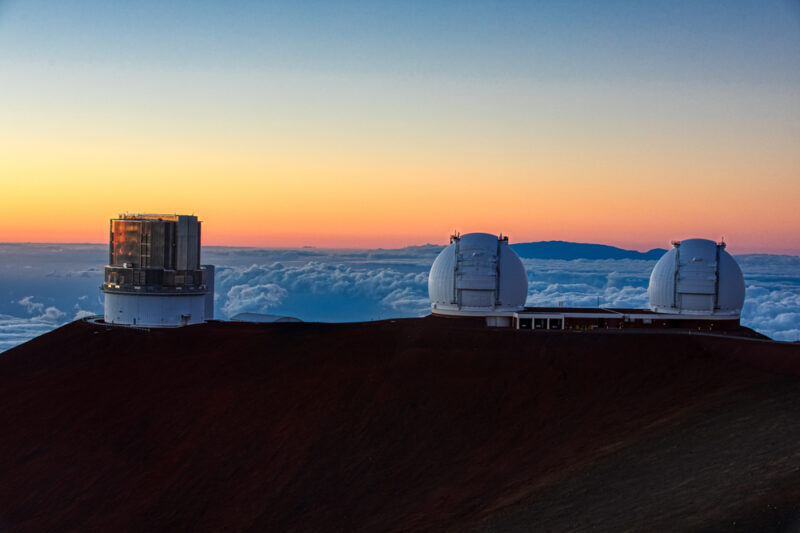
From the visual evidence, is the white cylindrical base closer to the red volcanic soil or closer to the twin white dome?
the red volcanic soil

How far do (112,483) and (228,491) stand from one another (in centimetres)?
424

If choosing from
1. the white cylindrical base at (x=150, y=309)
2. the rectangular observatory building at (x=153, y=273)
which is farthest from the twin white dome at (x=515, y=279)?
the white cylindrical base at (x=150, y=309)

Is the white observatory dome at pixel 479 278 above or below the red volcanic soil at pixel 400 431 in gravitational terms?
above

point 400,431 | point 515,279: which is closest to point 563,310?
point 515,279

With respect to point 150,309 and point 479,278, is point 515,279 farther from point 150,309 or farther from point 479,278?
point 150,309

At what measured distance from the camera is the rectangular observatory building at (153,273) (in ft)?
112

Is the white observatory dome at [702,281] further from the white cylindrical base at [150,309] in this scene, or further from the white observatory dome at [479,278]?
the white cylindrical base at [150,309]

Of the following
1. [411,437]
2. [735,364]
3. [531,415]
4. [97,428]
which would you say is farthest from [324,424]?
[735,364]

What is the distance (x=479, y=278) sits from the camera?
3697 centimetres

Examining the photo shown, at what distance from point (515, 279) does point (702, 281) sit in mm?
9789

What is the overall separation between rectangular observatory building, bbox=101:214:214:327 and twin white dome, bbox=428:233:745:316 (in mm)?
12209

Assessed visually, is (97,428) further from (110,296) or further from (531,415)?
(531,415)

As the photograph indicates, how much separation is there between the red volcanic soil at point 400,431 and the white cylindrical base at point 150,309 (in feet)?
5.32

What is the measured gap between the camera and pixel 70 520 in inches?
873
